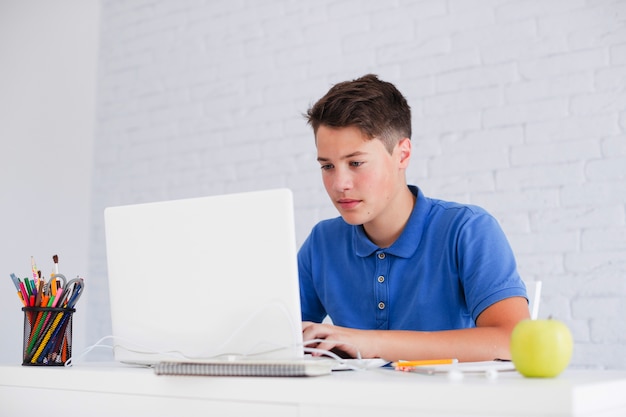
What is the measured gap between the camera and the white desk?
0.73 m

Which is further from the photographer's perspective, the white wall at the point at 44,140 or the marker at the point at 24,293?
the white wall at the point at 44,140

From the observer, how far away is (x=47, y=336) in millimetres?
1306

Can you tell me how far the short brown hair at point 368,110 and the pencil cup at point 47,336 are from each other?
666mm

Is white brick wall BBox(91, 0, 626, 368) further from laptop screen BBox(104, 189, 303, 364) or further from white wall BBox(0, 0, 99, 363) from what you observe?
laptop screen BBox(104, 189, 303, 364)

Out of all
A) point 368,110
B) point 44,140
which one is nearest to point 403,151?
point 368,110

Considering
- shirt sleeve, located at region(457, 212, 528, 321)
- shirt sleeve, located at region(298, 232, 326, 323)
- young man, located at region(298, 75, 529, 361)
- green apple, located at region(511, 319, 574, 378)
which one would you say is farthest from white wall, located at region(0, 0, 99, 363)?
green apple, located at region(511, 319, 574, 378)

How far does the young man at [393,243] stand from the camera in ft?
4.86

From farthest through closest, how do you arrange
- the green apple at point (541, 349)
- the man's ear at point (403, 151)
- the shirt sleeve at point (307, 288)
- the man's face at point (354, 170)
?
1. the shirt sleeve at point (307, 288)
2. the man's ear at point (403, 151)
3. the man's face at point (354, 170)
4. the green apple at point (541, 349)

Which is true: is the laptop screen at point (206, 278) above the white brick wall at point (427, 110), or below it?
below

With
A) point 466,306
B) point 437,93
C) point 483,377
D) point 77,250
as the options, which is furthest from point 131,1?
point 483,377

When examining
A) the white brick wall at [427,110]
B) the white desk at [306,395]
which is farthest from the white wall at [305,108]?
the white desk at [306,395]

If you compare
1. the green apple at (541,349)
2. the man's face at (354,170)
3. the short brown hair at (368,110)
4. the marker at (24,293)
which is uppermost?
the short brown hair at (368,110)

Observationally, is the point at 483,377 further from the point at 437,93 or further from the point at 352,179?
the point at 437,93

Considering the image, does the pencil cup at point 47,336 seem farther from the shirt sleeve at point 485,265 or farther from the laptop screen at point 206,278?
the shirt sleeve at point 485,265
